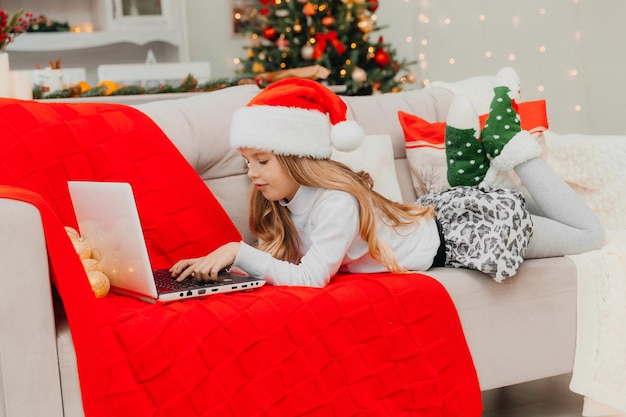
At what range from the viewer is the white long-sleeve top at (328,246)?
5.92ft

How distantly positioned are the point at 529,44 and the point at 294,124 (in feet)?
10.6

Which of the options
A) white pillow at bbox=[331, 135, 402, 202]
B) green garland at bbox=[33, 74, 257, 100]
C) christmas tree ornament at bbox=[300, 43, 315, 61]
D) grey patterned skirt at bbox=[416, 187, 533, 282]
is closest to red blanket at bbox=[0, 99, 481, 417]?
grey patterned skirt at bbox=[416, 187, 533, 282]

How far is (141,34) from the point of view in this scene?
493 centimetres

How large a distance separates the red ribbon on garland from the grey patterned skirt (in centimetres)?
225

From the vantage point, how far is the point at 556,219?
218cm

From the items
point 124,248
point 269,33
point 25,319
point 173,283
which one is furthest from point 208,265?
point 269,33

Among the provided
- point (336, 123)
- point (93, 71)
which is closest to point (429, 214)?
point (336, 123)

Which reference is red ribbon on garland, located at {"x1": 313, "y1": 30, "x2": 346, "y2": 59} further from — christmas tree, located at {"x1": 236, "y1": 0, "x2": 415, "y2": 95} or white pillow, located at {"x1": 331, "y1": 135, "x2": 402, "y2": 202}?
white pillow, located at {"x1": 331, "y1": 135, "x2": 402, "y2": 202}

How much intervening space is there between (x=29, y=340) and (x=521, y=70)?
391 centimetres

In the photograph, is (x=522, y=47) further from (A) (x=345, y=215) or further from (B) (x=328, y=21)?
(A) (x=345, y=215)

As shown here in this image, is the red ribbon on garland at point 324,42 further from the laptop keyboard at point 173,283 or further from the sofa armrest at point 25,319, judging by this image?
the sofa armrest at point 25,319

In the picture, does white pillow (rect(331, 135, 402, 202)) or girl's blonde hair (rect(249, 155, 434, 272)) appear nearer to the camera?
girl's blonde hair (rect(249, 155, 434, 272))

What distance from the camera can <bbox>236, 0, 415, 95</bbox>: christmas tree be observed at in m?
4.26

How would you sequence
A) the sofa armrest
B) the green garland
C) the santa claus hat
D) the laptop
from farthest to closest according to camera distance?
the green garland → the santa claus hat → the laptop → the sofa armrest
